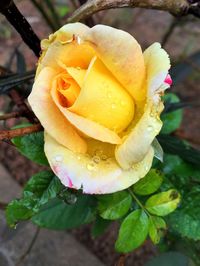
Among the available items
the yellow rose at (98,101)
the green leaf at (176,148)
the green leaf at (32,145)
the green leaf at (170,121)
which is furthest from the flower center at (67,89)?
the green leaf at (170,121)

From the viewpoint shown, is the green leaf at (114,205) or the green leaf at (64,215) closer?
the green leaf at (114,205)

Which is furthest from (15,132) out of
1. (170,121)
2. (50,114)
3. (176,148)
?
(170,121)

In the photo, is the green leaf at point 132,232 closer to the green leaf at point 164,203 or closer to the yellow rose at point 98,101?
the green leaf at point 164,203

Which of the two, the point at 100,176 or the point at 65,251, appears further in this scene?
the point at 65,251

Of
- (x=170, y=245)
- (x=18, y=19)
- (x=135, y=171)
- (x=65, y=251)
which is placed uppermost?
(x=18, y=19)

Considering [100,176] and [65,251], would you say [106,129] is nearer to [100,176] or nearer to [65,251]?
[100,176]

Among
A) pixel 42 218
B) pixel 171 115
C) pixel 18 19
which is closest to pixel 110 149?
pixel 18 19
